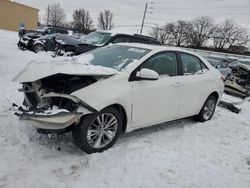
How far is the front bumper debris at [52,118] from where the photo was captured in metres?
3.44

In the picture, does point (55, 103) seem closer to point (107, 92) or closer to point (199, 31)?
point (107, 92)

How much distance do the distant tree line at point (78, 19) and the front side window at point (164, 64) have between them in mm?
72017

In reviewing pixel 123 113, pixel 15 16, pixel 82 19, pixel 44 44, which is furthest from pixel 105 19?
pixel 123 113

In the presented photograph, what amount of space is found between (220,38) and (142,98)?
59546 millimetres

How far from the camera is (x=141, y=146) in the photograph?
4.41 metres

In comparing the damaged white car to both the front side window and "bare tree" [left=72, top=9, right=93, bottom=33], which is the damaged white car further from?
"bare tree" [left=72, top=9, right=93, bottom=33]

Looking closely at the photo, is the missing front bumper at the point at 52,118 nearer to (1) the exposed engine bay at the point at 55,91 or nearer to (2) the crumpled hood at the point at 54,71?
(1) the exposed engine bay at the point at 55,91

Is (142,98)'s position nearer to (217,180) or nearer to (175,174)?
(175,174)

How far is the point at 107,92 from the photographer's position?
389 centimetres

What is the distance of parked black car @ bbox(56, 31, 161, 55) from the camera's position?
11.5 meters

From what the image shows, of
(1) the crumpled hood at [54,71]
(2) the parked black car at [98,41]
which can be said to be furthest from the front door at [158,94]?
(2) the parked black car at [98,41]

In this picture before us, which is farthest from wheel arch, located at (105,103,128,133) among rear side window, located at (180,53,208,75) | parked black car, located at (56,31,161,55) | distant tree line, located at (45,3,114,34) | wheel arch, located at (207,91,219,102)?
distant tree line, located at (45,3,114,34)

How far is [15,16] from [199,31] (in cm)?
3978

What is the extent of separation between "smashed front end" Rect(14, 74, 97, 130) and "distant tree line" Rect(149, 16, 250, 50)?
55508 millimetres
